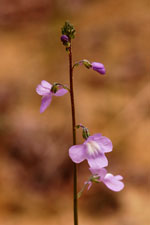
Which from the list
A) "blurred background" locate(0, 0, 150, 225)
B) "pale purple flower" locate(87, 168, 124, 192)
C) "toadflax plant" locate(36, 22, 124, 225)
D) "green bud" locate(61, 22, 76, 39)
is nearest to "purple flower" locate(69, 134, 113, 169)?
"toadflax plant" locate(36, 22, 124, 225)

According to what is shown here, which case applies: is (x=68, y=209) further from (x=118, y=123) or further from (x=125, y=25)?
(x=125, y=25)

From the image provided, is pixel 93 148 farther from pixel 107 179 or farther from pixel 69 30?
pixel 69 30

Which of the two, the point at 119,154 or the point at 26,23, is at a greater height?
the point at 26,23

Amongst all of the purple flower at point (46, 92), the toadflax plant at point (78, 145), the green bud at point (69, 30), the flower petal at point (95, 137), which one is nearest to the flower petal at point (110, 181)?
the toadflax plant at point (78, 145)

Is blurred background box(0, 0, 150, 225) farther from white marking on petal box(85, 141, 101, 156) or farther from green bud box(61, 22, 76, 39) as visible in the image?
green bud box(61, 22, 76, 39)

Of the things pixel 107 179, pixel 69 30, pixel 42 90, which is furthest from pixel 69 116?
pixel 69 30

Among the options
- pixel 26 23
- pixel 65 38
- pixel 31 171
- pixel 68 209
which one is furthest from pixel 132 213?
pixel 26 23
